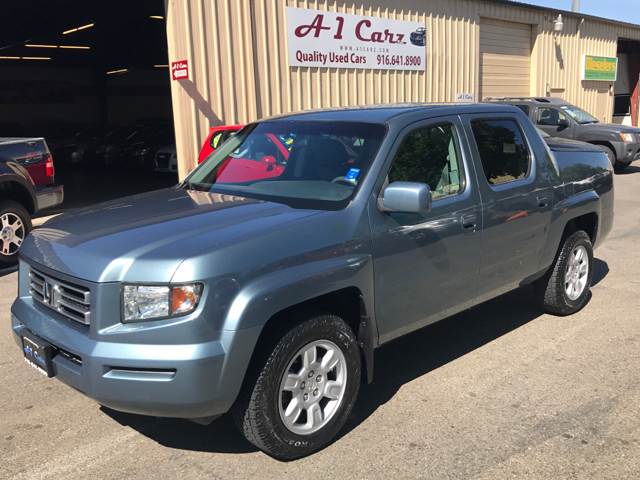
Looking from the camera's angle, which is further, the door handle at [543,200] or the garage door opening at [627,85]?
the garage door opening at [627,85]

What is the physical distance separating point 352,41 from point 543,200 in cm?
1013

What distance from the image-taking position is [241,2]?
11797 millimetres

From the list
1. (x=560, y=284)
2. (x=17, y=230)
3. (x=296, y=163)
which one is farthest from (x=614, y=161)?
(x=296, y=163)

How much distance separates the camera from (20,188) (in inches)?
309

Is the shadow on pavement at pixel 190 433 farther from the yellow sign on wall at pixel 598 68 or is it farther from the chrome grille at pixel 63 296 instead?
the yellow sign on wall at pixel 598 68

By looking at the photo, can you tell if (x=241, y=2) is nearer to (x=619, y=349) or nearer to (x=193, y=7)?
(x=193, y=7)

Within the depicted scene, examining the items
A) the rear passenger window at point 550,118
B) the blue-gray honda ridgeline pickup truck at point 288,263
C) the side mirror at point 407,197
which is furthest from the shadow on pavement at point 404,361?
the rear passenger window at point 550,118

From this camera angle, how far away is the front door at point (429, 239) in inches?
139

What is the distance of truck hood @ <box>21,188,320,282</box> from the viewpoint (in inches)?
112

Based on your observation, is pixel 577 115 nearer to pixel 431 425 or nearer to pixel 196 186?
pixel 196 186

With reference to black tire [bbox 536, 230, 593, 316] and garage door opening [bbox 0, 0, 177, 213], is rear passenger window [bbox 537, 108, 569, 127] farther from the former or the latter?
black tire [bbox 536, 230, 593, 316]

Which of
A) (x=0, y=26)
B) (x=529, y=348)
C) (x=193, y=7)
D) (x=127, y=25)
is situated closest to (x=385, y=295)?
(x=529, y=348)

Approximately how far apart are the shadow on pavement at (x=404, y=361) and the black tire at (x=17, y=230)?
4515 millimetres

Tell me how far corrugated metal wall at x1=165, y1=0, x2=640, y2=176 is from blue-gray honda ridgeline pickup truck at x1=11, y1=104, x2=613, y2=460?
726cm
